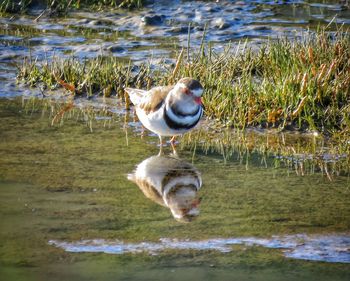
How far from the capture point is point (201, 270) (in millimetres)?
5258

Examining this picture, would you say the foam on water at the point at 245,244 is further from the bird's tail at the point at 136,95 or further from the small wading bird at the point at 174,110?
the bird's tail at the point at 136,95

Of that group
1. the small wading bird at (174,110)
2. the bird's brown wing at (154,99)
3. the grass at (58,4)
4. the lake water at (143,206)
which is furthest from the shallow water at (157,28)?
the small wading bird at (174,110)

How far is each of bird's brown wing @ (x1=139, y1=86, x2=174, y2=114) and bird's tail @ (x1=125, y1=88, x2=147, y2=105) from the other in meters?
0.18

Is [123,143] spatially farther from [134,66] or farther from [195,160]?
[134,66]

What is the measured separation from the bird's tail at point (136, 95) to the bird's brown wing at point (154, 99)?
184 millimetres

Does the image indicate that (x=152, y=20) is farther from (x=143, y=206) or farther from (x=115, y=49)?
(x=143, y=206)

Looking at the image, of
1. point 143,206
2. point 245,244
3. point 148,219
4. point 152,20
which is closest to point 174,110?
point 143,206

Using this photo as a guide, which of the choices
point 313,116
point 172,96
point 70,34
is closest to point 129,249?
point 172,96

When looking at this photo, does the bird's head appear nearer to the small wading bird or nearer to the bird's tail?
the small wading bird

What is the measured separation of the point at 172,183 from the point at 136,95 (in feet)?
5.48

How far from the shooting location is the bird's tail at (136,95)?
26.8 feet

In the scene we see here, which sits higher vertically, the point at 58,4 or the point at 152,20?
the point at 58,4

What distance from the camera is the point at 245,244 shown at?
568cm

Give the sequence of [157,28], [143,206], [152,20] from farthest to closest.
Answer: [152,20], [157,28], [143,206]
